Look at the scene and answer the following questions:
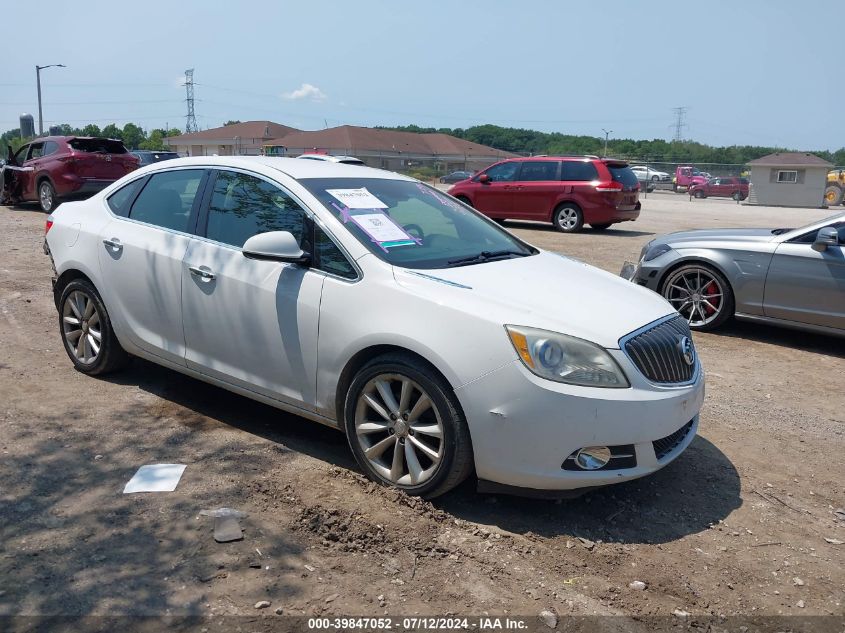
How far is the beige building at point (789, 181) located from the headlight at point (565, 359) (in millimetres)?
43188

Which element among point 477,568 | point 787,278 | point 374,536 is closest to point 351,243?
point 374,536

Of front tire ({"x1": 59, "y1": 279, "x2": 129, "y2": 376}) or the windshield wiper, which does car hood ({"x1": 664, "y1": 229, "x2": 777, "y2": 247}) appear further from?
front tire ({"x1": 59, "y1": 279, "x2": 129, "y2": 376})

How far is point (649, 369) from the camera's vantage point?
370 centimetres

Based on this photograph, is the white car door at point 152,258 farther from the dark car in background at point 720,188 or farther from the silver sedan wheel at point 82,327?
the dark car in background at point 720,188

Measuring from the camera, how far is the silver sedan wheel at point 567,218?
17438 millimetres

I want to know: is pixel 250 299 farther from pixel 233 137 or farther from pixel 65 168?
pixel 233 137

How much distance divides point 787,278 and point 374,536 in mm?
5605

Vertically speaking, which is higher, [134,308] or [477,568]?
[134,308]

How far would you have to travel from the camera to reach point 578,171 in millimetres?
17562

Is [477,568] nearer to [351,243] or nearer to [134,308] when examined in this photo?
[351,243]

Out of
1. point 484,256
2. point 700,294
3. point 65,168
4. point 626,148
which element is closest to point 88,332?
point 484,256

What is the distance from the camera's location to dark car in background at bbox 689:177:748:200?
4550 centimetres

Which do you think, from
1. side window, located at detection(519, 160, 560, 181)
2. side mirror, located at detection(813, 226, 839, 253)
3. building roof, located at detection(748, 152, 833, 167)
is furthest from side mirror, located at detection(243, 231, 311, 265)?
building roof, located at detection(748, 152, 833, 167)

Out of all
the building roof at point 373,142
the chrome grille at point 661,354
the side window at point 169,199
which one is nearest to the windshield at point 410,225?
the side window at point 169,199
